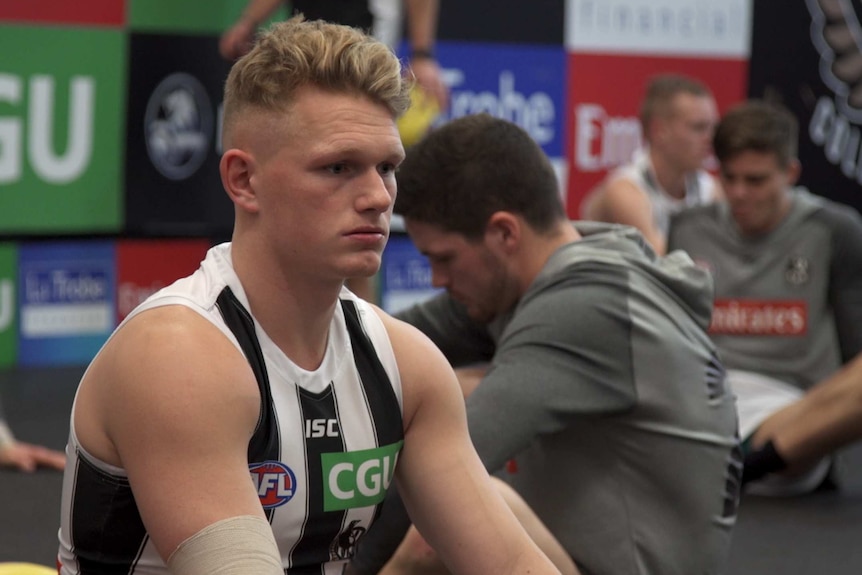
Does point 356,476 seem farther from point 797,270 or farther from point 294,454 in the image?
point 797,270

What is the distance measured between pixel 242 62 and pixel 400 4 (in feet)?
14.1

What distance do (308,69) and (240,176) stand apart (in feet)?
0.46

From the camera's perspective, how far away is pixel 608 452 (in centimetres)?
222

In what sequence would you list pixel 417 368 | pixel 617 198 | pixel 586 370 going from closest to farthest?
pixel 417 368, pixel 586 370, pixel 617 198

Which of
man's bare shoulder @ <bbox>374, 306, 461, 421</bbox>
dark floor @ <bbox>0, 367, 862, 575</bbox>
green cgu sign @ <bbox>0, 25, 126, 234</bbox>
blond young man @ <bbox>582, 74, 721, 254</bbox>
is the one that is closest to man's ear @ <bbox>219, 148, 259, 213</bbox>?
man's bare shoulder @ <bbox>374, 306, 461, 421</bbox>

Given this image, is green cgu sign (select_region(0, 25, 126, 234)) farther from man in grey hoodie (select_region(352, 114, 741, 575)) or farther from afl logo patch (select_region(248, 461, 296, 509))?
afl logo patch (select_region(248, 461, 296, 509))

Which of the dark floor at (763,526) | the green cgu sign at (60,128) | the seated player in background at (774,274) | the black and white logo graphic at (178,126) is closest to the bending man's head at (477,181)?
the dark floor at (763,526)

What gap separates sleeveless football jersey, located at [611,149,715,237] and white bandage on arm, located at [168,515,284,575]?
12.4 feet

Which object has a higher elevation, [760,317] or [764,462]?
[760,317]

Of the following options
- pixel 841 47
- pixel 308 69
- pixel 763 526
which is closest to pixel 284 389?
pixel 308 69

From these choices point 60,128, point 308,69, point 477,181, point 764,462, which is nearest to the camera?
point 308,69

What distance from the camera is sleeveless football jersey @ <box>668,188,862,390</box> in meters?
3.97

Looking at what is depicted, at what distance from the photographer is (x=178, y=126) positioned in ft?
18.2

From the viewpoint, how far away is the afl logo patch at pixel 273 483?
154 cm
